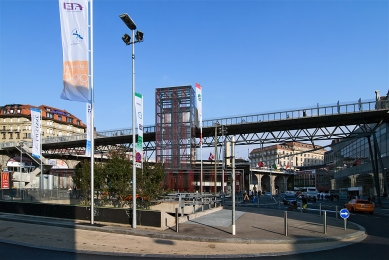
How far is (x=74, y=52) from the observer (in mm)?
16562

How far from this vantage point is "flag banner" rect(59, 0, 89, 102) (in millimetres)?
16391

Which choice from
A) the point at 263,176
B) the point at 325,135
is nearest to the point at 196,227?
the point at 325,135

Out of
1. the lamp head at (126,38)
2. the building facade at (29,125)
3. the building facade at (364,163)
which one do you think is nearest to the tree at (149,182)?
the lamp head at (126,38)

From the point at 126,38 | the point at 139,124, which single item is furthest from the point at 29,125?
the point at 126,38

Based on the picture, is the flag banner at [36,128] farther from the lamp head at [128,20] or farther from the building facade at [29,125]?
the building facade at [29,125]

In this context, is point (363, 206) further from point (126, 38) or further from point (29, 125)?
point (29, 125)

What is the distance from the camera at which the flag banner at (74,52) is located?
1639 centimetres

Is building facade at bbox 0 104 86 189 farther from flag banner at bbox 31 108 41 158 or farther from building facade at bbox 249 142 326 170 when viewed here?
building facade at bbox 249 142 326 170

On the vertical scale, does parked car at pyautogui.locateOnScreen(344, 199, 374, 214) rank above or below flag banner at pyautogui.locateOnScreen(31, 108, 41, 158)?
below

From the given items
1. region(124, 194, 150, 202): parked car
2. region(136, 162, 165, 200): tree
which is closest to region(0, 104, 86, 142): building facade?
region(136, 162, 165, 200): tree

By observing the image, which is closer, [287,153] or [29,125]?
[29,125]

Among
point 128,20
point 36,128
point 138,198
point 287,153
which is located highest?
point 128,20

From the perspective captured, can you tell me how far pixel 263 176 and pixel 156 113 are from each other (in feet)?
355

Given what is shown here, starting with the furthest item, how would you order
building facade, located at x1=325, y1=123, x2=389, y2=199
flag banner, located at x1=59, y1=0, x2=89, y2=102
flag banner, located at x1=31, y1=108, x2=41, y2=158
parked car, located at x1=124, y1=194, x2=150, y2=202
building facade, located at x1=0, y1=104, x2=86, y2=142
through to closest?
building facade, located at x1=0, y1=104, x2=86, y2=142 < building facade, located at x1=325, y1=123, x2=389, y2=199 < flag banner, located at x1=31, y1=108, x2=41, y2=158 < parked car, located at x1=124, y1=194, x2=150, y2=202 < flag banner, located at x1=59, y1=0, x2=89, y2=102
